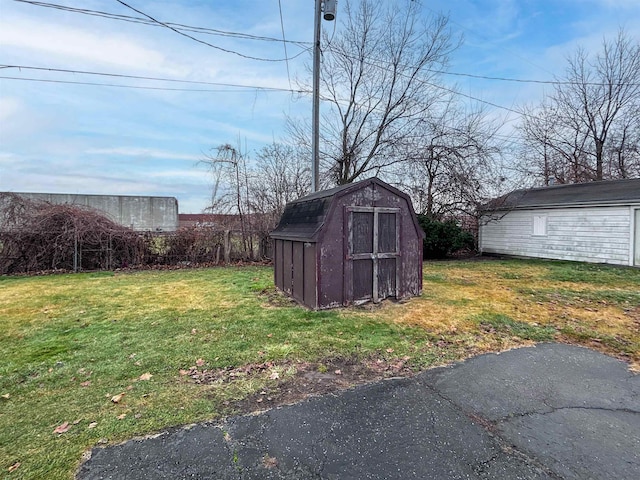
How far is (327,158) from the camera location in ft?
43.7

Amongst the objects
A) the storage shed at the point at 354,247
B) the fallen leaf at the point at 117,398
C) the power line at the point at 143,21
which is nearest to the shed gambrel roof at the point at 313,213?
the storage shed at the point at 354,247

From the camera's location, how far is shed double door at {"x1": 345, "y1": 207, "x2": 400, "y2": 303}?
5730 millimetres

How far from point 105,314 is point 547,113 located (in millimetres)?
21950

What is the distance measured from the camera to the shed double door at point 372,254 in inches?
226

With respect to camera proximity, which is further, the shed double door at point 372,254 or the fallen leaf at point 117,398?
the shed double door at point 372,254

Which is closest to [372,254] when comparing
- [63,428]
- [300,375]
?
[300,375]

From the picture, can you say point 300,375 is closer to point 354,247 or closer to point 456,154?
point 354,247

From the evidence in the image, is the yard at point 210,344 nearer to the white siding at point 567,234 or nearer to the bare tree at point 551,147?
the white siding at point 567,234

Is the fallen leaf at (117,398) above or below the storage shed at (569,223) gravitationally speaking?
below

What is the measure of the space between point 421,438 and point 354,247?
3.72m

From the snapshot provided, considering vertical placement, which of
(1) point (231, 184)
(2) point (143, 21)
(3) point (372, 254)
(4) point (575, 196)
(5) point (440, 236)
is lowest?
(3) point (372, 254)

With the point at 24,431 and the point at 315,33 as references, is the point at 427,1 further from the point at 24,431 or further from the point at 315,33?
the point at 24,431

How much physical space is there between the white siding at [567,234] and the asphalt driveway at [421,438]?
1066cm

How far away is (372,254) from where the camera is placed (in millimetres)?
5902
